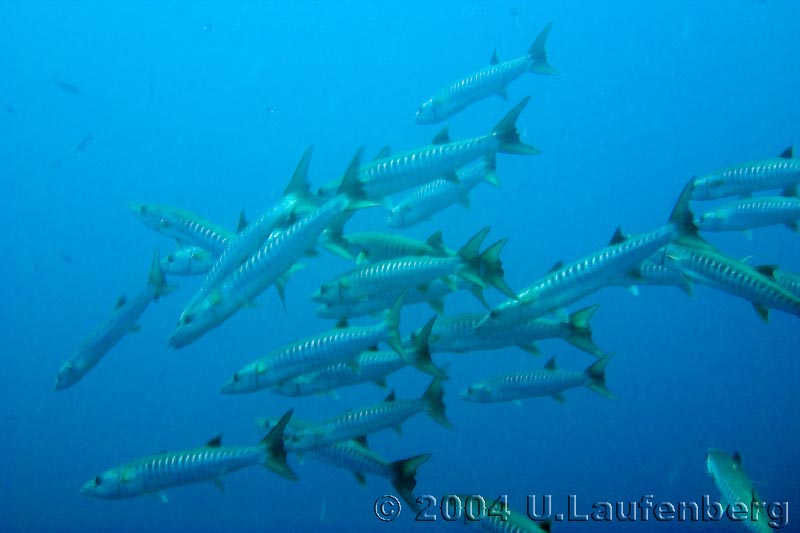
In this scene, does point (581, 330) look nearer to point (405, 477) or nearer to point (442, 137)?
point (405, 477)

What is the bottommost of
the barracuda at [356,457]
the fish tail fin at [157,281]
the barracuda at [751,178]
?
the barracuda at [356,457]

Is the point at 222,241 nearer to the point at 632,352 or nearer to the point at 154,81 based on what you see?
the point at 632,352

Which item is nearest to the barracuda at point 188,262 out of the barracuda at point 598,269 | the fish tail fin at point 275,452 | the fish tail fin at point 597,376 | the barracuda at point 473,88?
the fish tail fin at point 275,452

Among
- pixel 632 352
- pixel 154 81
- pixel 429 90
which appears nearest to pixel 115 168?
pixel 154 81

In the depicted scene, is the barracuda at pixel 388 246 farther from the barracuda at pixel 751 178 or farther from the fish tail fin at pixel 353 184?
the barracuda at pixel 751 178

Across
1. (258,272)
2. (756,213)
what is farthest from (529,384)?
(258,272)

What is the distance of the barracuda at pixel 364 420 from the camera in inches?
210

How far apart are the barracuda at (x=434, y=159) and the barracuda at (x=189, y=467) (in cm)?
203

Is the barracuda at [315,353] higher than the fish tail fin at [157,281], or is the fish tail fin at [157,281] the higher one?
the fish tail fin at [157,281]

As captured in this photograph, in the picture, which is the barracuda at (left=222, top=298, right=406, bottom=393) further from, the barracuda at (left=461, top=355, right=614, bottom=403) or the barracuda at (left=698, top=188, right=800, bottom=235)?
the barracuda at (left=698, top=188, right=800, bottom=235)

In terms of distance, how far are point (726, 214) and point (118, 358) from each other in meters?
18.5

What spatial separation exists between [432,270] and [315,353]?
3.68ft

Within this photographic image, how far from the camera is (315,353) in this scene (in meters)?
4.78

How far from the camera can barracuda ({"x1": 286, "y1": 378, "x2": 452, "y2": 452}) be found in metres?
5.33
